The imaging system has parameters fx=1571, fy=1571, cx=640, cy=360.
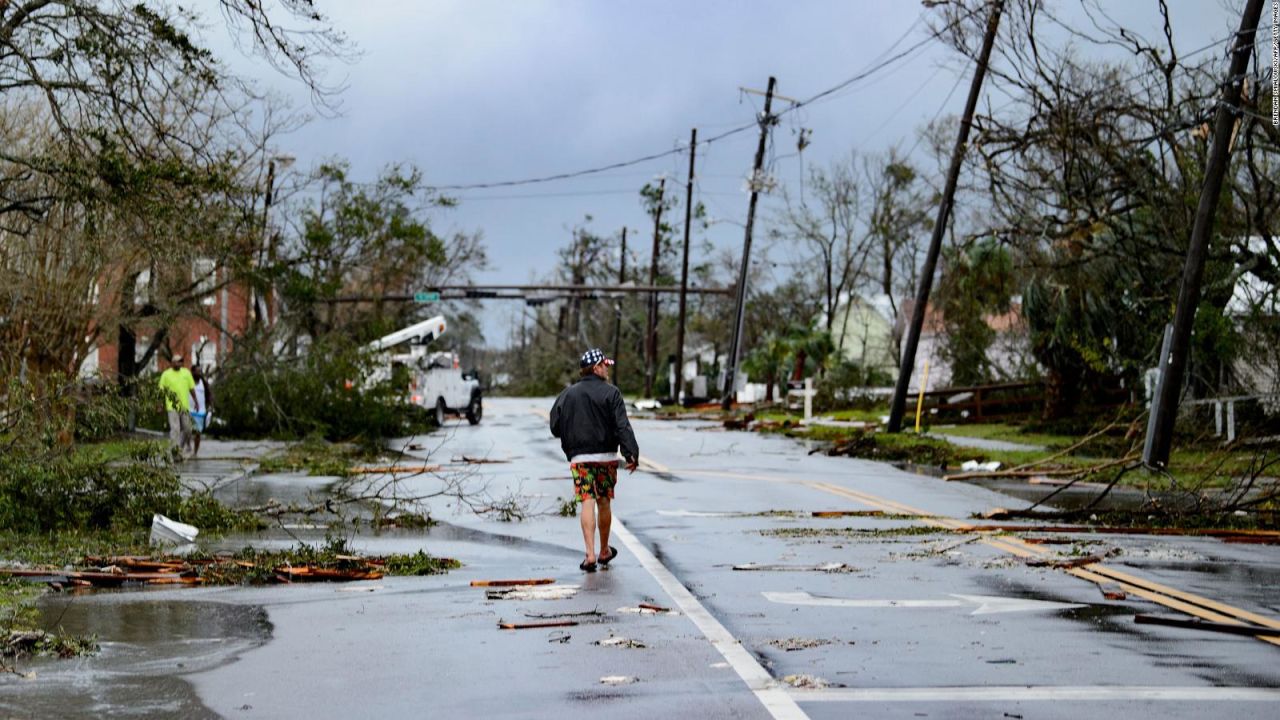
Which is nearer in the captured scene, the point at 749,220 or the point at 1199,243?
the point at 1199,243

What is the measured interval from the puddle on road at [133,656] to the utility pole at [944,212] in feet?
70.4

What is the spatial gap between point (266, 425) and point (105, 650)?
2678 centimetres

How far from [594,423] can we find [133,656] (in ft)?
16.5

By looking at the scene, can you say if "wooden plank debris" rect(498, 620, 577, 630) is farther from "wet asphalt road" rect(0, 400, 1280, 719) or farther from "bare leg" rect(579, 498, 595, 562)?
"bare leg" rect(579, 498, 595, 562)

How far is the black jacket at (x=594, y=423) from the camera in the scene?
12.4 m

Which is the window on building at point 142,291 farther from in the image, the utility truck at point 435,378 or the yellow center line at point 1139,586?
the yellow center line at point 1139,586

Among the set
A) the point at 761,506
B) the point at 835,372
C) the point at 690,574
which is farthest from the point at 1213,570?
the point at 835,372

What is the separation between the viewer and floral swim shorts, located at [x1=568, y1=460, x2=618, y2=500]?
12.3 metres

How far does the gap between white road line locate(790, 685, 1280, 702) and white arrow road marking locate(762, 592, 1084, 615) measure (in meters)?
2.46

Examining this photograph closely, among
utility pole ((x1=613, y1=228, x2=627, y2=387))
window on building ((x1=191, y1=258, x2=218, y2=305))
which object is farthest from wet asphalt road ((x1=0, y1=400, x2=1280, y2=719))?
utility pole ((x1=613, y1=228, x2=627, y2=387))

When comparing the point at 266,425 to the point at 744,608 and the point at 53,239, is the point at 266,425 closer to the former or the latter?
the point at 53,239

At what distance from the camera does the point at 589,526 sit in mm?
11984

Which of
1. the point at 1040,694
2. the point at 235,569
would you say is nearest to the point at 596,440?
the point at 235,569

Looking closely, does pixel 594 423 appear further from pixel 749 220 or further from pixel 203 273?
pixel 749 220
